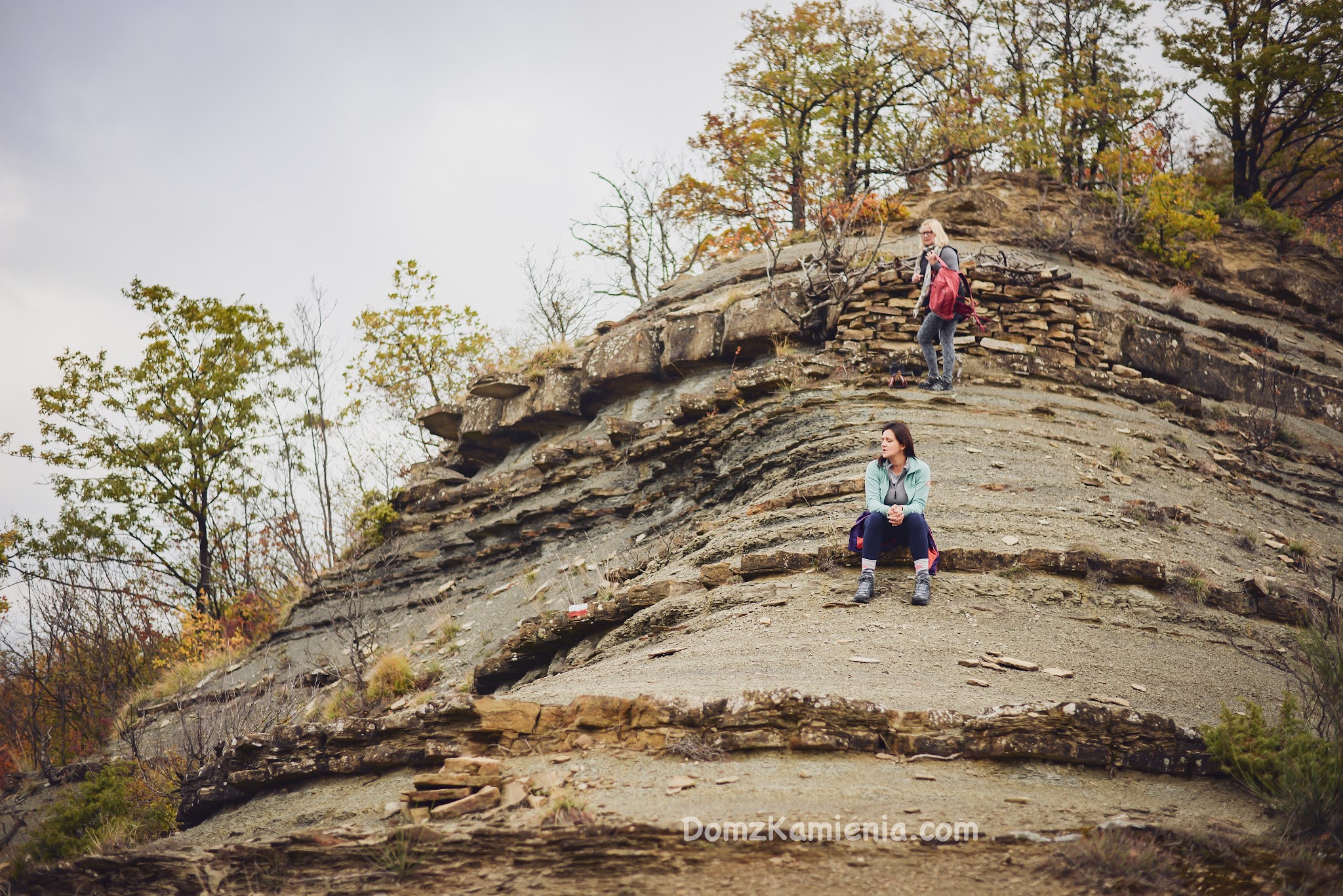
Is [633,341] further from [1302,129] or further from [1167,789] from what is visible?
[1302,129]

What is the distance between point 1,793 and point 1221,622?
62.8 ft

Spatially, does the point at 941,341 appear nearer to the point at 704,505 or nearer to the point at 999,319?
the point at 999,319

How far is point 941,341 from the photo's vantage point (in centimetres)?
1342

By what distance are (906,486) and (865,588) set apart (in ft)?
3.29

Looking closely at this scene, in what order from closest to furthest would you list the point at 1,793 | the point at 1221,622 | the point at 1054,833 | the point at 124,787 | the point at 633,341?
the point at 1054,833 → the point at 1221,622 → the point at 124,787 → the point at 1,793 → the point at 633,341

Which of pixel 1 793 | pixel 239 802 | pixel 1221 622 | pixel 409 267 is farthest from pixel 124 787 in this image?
pixel 409 267

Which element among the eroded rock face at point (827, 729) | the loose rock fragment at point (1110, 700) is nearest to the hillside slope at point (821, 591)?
the eroded rock face at point (827, 729)

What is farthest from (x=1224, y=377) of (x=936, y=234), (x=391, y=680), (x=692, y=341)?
(x=391, y=680)

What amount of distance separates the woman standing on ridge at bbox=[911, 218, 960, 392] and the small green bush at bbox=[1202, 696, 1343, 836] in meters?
7.63

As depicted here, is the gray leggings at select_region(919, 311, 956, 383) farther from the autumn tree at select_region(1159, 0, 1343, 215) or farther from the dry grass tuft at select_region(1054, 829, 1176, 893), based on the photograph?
the autumn tree at select_region(1159, 0, 1343, 215)

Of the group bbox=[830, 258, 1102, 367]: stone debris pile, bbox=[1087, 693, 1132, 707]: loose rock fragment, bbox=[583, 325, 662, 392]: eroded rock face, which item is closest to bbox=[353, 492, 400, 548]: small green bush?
bbox=[583, 325, 662, 392]: eroded rock face

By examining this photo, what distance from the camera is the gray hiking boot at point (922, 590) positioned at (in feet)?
27.2

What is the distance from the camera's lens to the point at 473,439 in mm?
20047

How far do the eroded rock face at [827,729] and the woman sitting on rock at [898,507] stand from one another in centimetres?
248
